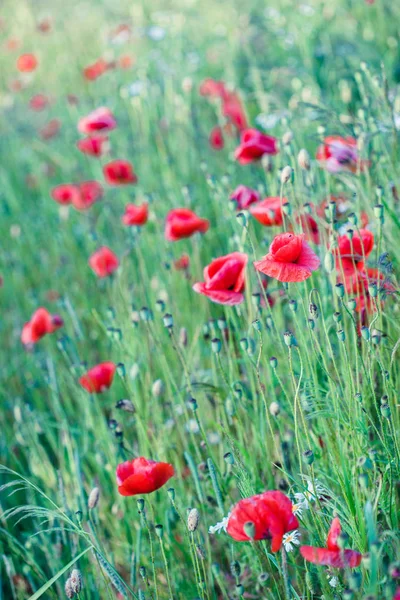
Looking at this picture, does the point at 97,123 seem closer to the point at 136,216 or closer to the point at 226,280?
the point at 136,216

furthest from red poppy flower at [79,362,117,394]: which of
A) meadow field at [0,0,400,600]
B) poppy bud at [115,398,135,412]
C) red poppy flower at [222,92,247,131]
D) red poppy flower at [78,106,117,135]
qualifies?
red poppy flower at [222,92,247,131]

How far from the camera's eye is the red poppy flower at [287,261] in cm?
134

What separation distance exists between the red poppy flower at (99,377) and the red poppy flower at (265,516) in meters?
0.92

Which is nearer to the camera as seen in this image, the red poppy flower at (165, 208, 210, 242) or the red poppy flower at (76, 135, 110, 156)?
the red poppy flower at (165, 208, 210, 242)

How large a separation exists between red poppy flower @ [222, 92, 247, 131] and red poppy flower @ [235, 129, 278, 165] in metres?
0.78

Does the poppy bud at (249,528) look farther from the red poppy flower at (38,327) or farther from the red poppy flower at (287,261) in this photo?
the red poppy flower at (38,327)

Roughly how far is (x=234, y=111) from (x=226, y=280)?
162 centimetres

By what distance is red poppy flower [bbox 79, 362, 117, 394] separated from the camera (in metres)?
1.96

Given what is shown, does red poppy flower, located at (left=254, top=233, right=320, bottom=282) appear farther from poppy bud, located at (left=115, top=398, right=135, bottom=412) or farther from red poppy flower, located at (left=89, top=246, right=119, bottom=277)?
red poppy flower, located at (left=89, top=246, right=119, bottom=277)

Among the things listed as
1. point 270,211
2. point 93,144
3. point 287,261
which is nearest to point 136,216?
point 270,211

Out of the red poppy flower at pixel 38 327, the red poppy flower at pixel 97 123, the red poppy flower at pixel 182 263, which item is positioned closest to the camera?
the red poppy flower at pixel 38 327

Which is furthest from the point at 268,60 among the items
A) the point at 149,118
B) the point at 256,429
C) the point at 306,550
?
the point at 306,550

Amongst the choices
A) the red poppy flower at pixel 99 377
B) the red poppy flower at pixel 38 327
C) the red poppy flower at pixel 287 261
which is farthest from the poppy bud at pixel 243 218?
the red poppy flower at pixel 38 327

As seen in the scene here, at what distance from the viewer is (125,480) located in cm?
133
